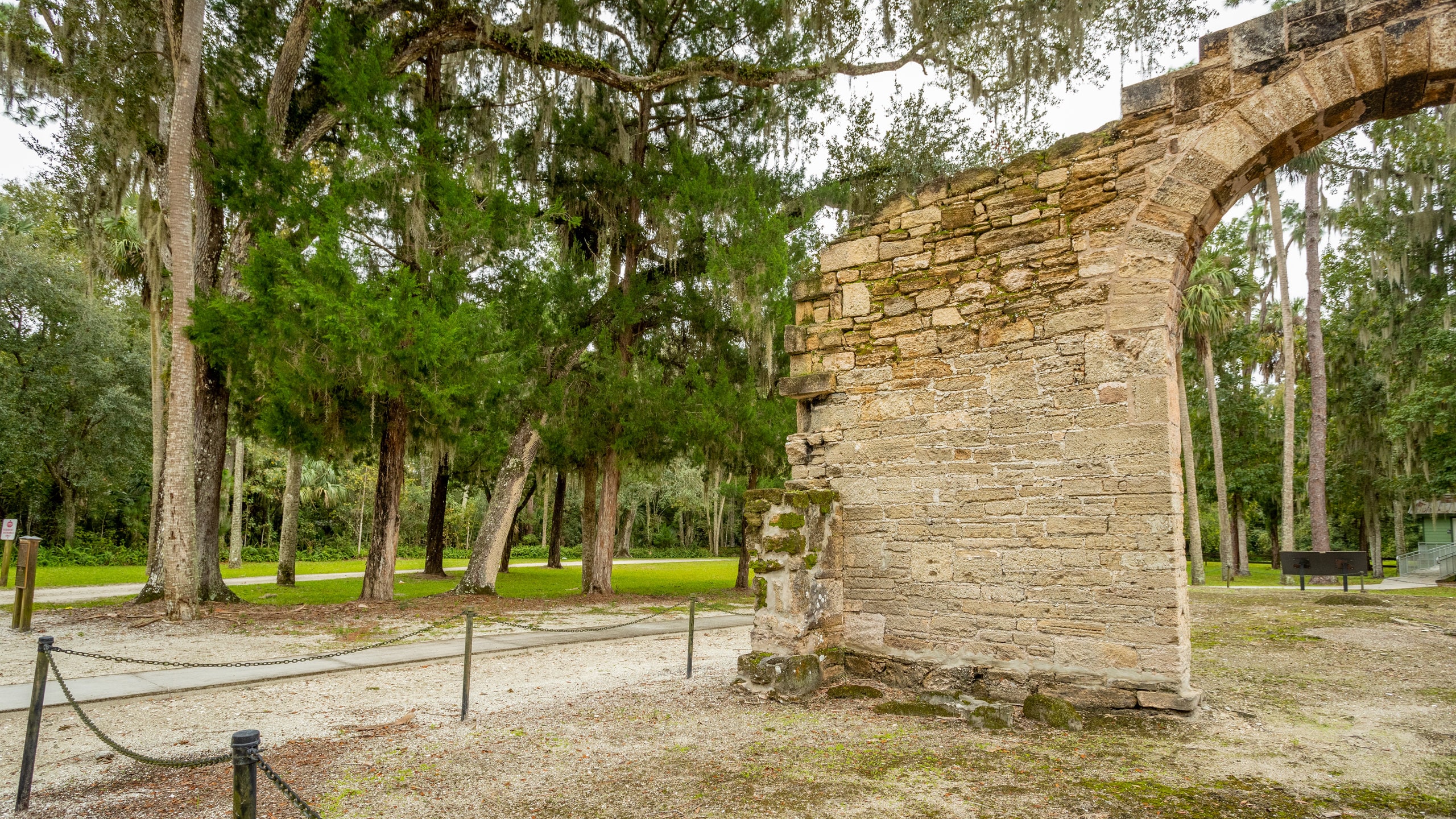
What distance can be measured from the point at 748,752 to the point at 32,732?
412 centimetres

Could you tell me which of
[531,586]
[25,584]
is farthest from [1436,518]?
[25,584]

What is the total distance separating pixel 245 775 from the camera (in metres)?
2.47

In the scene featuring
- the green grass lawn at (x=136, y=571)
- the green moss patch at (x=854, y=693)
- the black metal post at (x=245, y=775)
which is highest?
the black metal post at (x=245, y=775)

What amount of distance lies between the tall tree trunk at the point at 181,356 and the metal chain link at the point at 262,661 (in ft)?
6.01

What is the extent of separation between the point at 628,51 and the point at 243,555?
1055 inches

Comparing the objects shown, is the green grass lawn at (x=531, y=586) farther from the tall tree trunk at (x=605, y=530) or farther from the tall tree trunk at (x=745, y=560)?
the tall tree trunk at (x=605, y=530)

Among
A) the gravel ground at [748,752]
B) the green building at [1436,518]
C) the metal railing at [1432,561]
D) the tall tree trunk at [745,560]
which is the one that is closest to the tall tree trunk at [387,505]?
the tall tree trunk at [745,560]

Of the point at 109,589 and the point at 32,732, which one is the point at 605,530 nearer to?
the point at 109,589

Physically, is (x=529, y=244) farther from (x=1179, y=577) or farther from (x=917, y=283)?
(x=1179, y=577)

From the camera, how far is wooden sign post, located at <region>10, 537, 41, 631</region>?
9.93m

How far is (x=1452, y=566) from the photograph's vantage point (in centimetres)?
2247

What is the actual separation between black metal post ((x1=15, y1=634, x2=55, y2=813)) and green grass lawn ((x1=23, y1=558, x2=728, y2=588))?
16.1m

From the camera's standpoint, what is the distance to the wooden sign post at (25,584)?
32.6ft

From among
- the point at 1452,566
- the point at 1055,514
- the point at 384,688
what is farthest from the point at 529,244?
the point at 1452,566
